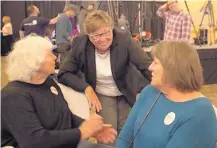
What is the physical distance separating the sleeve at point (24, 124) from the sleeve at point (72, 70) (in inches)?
27.7

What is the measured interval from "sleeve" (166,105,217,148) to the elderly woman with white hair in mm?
509

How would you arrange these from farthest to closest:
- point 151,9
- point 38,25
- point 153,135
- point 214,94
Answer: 1. point 151,9
2. point 38,25
3. point 214,94
4. point 153,135

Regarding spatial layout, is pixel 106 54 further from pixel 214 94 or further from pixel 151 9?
pixel 151 9

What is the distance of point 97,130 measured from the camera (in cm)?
177

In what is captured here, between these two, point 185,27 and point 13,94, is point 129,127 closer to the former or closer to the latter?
point 13,94

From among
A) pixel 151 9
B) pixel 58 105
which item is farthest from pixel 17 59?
pixel 151 9

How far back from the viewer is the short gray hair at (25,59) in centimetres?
171

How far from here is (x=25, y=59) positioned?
5.61ft

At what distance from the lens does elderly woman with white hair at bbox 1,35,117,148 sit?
1615 millimetres

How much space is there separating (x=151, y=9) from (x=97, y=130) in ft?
30.6

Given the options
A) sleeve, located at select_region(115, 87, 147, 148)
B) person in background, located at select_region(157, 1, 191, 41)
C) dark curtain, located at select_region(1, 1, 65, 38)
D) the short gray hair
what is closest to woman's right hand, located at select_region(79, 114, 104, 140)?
sleeve, located at select_region(115, 87, 147, 148)

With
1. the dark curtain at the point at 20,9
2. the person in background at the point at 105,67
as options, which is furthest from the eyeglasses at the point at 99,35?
the dark curtain at the point at 20,9

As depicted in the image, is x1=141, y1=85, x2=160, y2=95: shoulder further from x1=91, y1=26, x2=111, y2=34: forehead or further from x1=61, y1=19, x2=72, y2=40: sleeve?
x1=61, y1=19, x2=72, y2=40: sleeve

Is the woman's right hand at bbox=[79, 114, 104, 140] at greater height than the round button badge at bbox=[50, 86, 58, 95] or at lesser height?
lesser
